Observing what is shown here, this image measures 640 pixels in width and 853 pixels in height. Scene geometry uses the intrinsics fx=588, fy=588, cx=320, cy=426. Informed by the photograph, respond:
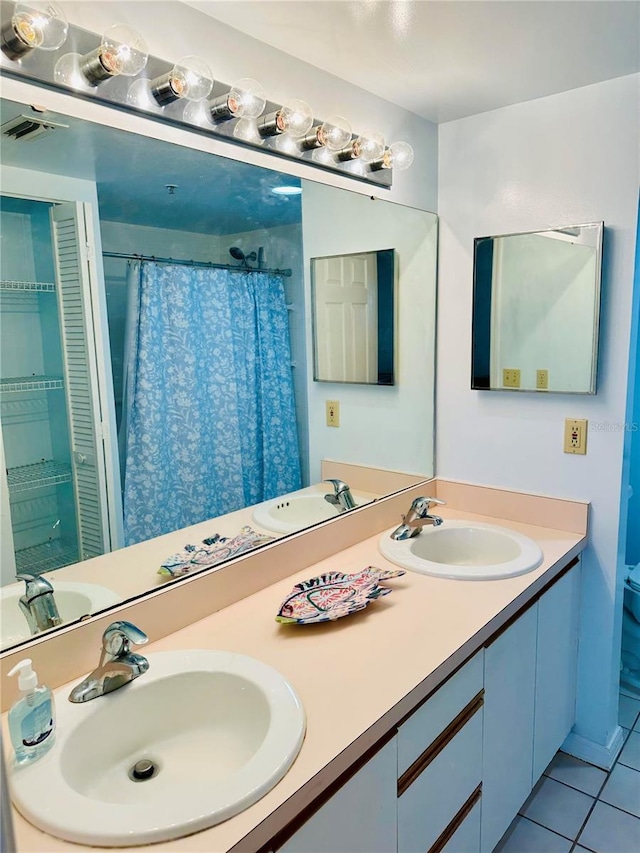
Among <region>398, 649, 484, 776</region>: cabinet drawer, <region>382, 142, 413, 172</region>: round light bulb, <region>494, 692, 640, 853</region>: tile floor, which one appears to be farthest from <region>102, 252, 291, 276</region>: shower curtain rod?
<region>494, 692, 640, 853</region>: tile floor

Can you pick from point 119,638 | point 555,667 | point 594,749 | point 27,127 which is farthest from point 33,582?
point 594,749

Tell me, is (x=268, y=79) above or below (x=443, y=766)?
above

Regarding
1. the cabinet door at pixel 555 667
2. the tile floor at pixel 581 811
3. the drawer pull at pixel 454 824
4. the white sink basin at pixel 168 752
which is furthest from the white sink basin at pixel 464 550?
the tile floor at pixel 581 811

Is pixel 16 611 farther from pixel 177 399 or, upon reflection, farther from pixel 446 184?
pixel 446 184

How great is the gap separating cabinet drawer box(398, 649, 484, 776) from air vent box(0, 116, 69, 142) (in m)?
1.31

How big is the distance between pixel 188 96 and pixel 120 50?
6.8 inches

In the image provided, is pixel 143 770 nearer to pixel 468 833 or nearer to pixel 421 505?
pixel 468 833

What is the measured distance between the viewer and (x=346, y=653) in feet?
4.09

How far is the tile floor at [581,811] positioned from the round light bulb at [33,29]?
2249mm

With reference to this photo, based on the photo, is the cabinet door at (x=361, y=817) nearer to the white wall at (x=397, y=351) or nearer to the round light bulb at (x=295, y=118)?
the white wall at (x=397, y=351)

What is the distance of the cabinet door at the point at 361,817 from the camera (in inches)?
36.6

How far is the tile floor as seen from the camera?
173 cm

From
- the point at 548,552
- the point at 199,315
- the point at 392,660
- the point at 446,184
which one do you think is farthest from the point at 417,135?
the point at 392,660

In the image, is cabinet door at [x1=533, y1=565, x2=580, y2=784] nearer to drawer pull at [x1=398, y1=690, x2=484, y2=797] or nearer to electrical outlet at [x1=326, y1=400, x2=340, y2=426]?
drawer pull at [x1=398, y1=690, x2=484, y2=797]
